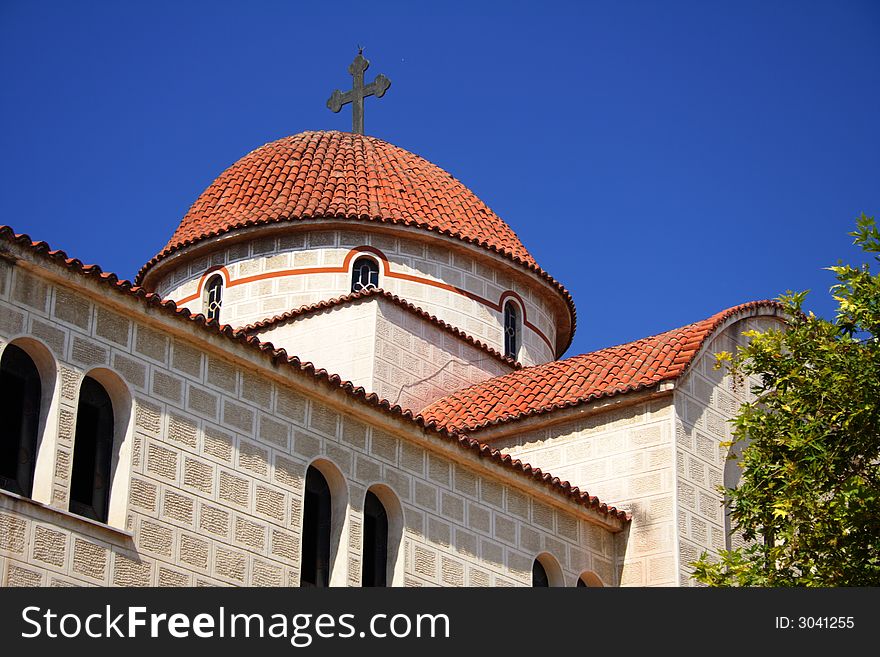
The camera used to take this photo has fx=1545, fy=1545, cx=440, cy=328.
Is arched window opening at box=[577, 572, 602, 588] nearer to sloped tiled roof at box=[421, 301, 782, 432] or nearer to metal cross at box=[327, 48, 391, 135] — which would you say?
sloped tiled roof at box=[421, 301, 782, 432]

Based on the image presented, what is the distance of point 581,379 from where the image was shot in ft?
64.0

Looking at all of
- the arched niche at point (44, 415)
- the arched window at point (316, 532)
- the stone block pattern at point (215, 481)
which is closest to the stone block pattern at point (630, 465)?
the stone block pattern at point (215, 481)

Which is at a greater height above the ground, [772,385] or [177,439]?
[772,385]

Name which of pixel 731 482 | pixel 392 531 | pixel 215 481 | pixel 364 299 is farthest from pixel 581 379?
pixel 215 481

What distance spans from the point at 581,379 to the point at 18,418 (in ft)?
28.3

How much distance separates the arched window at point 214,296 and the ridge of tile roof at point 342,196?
0.67 metres

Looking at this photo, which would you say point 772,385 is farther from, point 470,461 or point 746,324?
point 746,324

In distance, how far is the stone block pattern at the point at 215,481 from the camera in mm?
12609

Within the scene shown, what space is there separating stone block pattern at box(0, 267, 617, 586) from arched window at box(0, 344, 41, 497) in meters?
0.17

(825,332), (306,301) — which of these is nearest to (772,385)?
(825,332)

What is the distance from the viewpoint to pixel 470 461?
1627 cm

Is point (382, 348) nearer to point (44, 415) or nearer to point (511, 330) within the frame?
point (511, 330)
